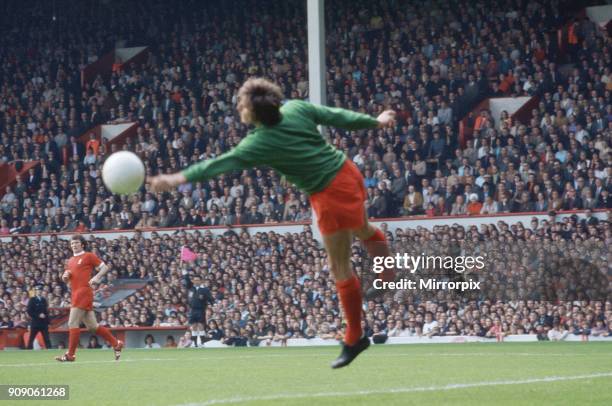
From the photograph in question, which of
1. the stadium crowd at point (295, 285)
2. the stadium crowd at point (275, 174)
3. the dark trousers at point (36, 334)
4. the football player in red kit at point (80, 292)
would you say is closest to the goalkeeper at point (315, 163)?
the football player in red kit at point (80, 292)

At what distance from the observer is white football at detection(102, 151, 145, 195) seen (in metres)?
7.86

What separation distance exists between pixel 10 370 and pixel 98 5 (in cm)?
2372

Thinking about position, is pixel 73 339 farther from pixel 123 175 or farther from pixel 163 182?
pixel 163 182

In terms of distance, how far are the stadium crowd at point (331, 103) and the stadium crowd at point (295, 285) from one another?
95 cm

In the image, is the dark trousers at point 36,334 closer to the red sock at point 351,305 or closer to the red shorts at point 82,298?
the red shorts at point 82,298

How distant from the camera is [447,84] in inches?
1089

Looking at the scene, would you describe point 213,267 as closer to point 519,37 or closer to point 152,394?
point 519,37

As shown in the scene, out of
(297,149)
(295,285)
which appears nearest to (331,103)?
(295,285)

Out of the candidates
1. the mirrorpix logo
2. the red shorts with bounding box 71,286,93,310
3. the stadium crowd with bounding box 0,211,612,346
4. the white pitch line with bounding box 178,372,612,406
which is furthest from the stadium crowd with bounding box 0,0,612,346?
the white pitch line with bounding box 178,372,612,406

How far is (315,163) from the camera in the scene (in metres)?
8.32

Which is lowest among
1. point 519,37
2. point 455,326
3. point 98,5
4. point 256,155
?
point 455,326

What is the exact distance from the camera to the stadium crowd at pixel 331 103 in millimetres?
24203

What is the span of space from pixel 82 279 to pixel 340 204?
390 inches

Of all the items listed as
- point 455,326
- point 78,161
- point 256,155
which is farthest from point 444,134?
point 256,155
